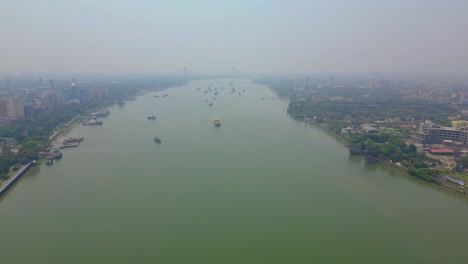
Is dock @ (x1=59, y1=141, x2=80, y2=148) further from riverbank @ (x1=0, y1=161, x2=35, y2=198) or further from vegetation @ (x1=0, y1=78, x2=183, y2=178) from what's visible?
riverbank @ (x1=0, y1=161, x2=35, y2=198)

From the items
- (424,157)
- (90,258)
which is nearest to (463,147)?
(424,157)

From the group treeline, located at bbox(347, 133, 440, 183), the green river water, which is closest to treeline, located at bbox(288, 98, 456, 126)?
treeline, located at bbox(347, 133, 440, 183)

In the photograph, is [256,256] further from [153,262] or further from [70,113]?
[70,113]

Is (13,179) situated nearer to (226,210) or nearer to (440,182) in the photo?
(226,210)

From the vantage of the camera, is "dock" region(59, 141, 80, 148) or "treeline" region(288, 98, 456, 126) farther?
"treeline" region(288, 98, 456, 126)

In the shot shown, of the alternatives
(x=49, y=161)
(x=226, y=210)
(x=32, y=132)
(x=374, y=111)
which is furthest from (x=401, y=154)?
(x=32, y=132)

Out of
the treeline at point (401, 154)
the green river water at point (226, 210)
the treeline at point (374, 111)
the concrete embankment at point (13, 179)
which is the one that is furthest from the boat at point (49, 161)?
the treeline at point (374, 111)
